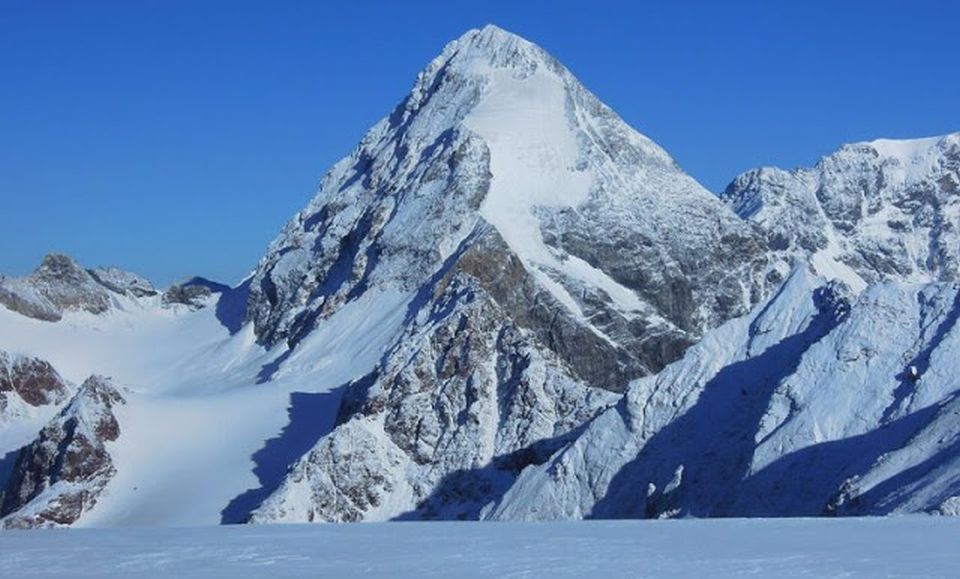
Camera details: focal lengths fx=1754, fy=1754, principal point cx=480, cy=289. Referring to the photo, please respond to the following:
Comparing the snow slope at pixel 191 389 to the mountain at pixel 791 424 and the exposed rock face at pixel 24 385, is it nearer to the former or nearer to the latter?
the exposed rock face at pixel 24 385

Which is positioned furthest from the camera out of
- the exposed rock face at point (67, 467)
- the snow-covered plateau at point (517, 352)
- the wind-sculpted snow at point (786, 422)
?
the exposed rock face at point (67, 467)

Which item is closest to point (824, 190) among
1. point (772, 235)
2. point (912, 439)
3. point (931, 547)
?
point (772, 235)

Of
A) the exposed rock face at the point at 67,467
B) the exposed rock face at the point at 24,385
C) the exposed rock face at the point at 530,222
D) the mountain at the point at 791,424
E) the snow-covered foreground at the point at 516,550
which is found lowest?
the snow-covered foreground at the point at 516,550

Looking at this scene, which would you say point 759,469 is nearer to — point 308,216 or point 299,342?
point 299,342

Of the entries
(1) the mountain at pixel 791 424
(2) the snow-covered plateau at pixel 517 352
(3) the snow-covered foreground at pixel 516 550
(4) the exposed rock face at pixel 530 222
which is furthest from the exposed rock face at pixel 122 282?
(3) the snow-covered foreground at pixel 516 550

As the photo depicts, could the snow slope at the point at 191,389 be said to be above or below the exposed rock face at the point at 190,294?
below

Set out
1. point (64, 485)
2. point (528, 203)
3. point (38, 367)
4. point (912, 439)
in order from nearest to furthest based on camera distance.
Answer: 1. point (912, 439)
2. point (64, 485)
3. point (38, 367)
4. point (528, 203)

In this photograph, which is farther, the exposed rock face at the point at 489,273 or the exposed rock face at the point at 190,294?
the exposed rock face at the point at 190,294
